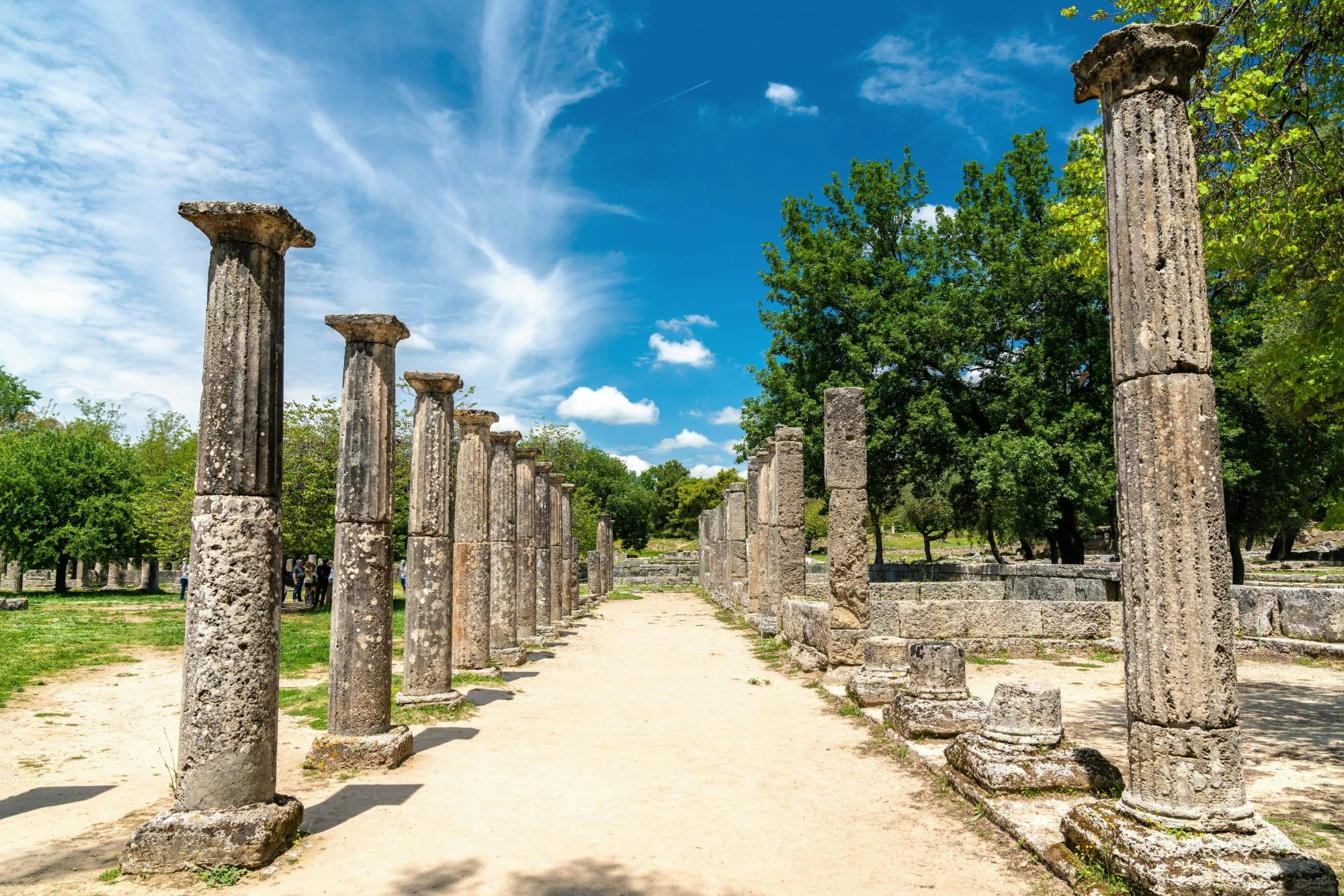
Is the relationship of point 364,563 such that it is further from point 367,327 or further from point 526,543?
point 526,543

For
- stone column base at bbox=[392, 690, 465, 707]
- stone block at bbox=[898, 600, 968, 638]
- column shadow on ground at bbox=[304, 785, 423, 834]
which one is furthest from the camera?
stone block at bbox=[898, 600, 968, 638]

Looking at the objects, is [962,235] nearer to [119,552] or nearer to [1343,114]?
[1343,114]

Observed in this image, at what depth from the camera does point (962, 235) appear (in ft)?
82.9

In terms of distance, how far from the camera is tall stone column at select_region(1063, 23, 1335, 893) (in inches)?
175

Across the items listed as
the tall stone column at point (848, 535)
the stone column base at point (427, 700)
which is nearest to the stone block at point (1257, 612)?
the tall stone column at point (848, 535)

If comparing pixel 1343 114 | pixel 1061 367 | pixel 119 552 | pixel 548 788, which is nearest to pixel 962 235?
pixel 1061 367

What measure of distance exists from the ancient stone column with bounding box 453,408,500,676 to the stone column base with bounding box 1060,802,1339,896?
9427mm

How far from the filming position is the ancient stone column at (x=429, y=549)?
10.1 meters

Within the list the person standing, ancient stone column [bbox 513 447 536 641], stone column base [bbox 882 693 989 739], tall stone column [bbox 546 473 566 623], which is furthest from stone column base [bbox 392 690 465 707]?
the person standing

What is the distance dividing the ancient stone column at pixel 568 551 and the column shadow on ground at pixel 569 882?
701 inches

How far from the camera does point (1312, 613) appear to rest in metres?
14.8

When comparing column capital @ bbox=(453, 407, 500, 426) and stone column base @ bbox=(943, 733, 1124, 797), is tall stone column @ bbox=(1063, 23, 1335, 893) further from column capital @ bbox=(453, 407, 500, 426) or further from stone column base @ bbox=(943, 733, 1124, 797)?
column capital @ bbox=(453, 407, 500, 426)

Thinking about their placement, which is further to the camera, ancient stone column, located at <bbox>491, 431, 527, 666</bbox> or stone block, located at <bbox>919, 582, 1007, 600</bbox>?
stone block, located at <bbox>919, 582, 1007, 600</bbox>

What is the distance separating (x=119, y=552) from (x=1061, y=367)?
107 ft
